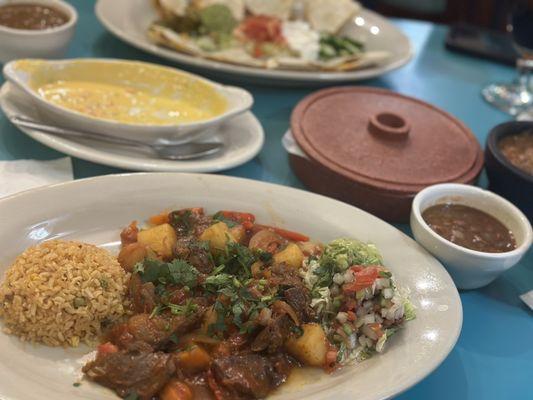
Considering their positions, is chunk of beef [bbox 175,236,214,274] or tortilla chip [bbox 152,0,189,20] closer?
chunk of beef [bbox 175,236,214,274]

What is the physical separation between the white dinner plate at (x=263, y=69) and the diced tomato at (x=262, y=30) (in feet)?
1.35

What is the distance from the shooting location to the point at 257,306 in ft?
6.04

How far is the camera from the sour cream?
3510 mm

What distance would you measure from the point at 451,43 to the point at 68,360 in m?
3.25

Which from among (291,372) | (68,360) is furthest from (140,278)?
(291,372)

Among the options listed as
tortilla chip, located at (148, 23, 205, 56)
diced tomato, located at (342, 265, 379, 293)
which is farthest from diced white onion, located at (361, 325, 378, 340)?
tortilla chip, located at (148, 23, 205, 56)

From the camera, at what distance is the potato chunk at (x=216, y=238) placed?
6.81ft

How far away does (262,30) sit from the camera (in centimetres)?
361

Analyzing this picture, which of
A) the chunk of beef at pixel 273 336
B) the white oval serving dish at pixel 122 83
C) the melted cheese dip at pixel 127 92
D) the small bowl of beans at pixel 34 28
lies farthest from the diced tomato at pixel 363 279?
the small bowl of beans at pixel 34 28

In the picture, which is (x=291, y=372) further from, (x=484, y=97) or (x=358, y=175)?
(x=484, y=97)

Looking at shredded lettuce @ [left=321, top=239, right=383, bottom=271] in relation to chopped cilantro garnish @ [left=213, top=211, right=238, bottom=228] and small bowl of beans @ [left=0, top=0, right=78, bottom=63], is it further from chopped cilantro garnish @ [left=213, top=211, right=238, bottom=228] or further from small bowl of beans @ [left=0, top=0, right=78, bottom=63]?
small bowl of beans @ [left=0, top=0, right=78, bottom=63]

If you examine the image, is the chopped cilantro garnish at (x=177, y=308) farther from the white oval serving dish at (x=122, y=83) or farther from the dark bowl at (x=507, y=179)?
the dark bowl at (x=507, y=179)

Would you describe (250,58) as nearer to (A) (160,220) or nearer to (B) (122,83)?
(B) (122,83)

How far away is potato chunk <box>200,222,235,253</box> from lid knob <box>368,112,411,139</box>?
96 centimetres
